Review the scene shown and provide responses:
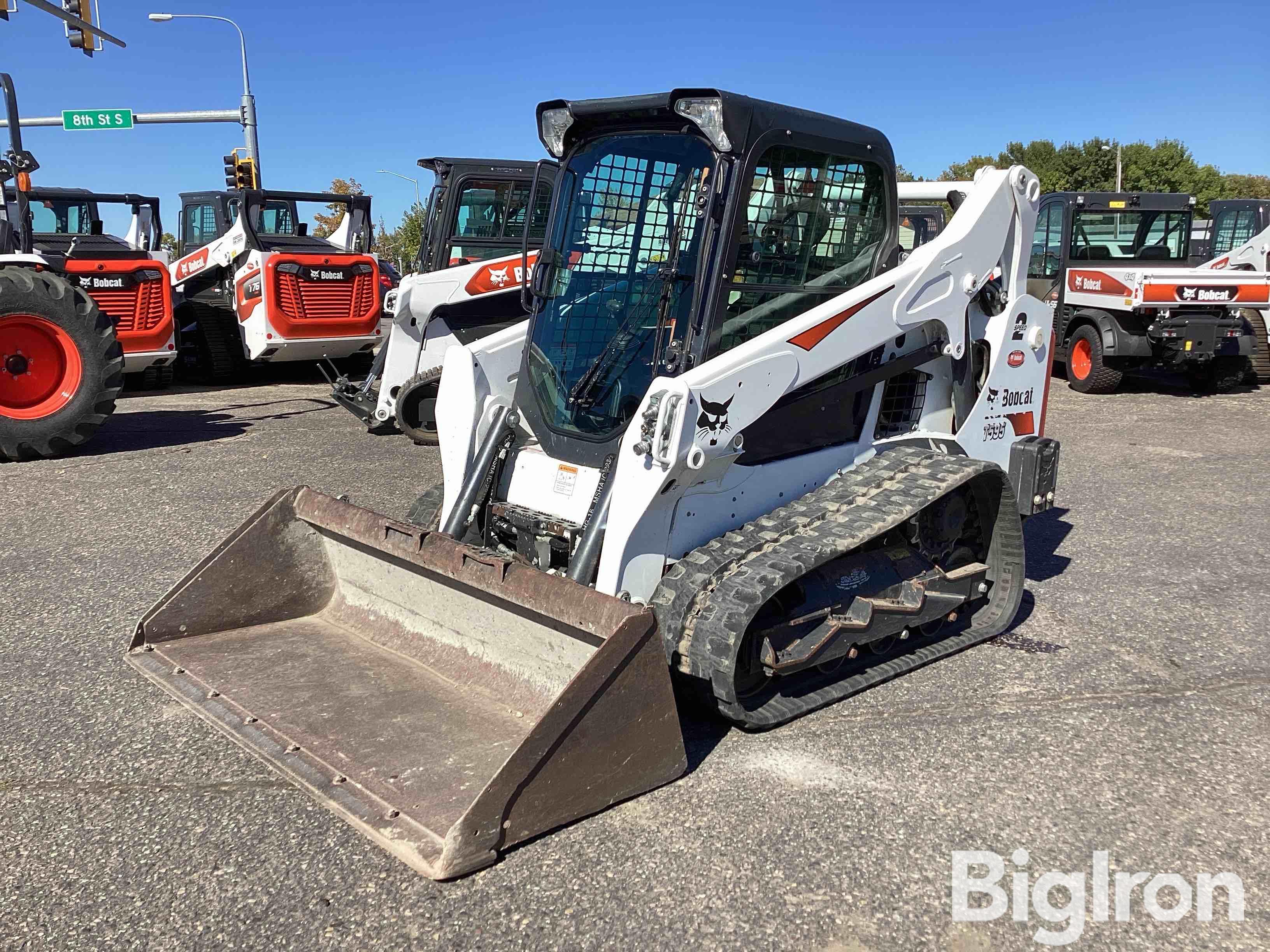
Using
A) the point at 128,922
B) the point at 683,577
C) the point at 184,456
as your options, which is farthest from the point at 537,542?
the point at 184,456

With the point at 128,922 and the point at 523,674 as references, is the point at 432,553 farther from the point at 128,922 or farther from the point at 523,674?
the point at 128,922

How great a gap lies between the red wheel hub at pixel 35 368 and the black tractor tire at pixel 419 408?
2570mm

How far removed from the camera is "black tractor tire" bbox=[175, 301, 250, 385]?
14.0 meters

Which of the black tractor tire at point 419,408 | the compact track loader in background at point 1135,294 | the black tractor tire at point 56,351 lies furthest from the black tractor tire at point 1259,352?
the black tractor tire at point 56,351

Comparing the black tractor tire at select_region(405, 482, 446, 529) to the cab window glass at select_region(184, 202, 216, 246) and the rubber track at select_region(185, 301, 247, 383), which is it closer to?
the rubber track at select_region(185, 301, 247, 383)

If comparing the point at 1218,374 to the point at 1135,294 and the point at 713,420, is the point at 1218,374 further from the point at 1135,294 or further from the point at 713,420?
the point at 713,420

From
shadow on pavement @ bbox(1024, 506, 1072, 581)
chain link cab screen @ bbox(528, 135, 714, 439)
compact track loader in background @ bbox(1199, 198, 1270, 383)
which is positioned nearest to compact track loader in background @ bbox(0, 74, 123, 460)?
chain link cab screen @ bbox(528, 135, 714, 439)

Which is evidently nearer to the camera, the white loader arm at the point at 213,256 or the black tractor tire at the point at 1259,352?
the white loader arm at the point at 213,256

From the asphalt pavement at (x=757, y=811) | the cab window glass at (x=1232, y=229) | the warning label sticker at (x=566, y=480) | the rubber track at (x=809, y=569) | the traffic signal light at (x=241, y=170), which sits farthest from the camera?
the traffic signal light at (x=241, y=170)

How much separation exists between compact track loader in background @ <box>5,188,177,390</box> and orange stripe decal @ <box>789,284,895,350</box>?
744 cm

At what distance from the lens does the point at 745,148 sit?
4.00m

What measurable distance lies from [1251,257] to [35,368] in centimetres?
1426

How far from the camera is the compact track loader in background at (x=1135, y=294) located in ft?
41.1

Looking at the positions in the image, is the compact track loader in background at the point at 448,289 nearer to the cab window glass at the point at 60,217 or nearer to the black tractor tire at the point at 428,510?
the black tractor tire at the point at 428,510
